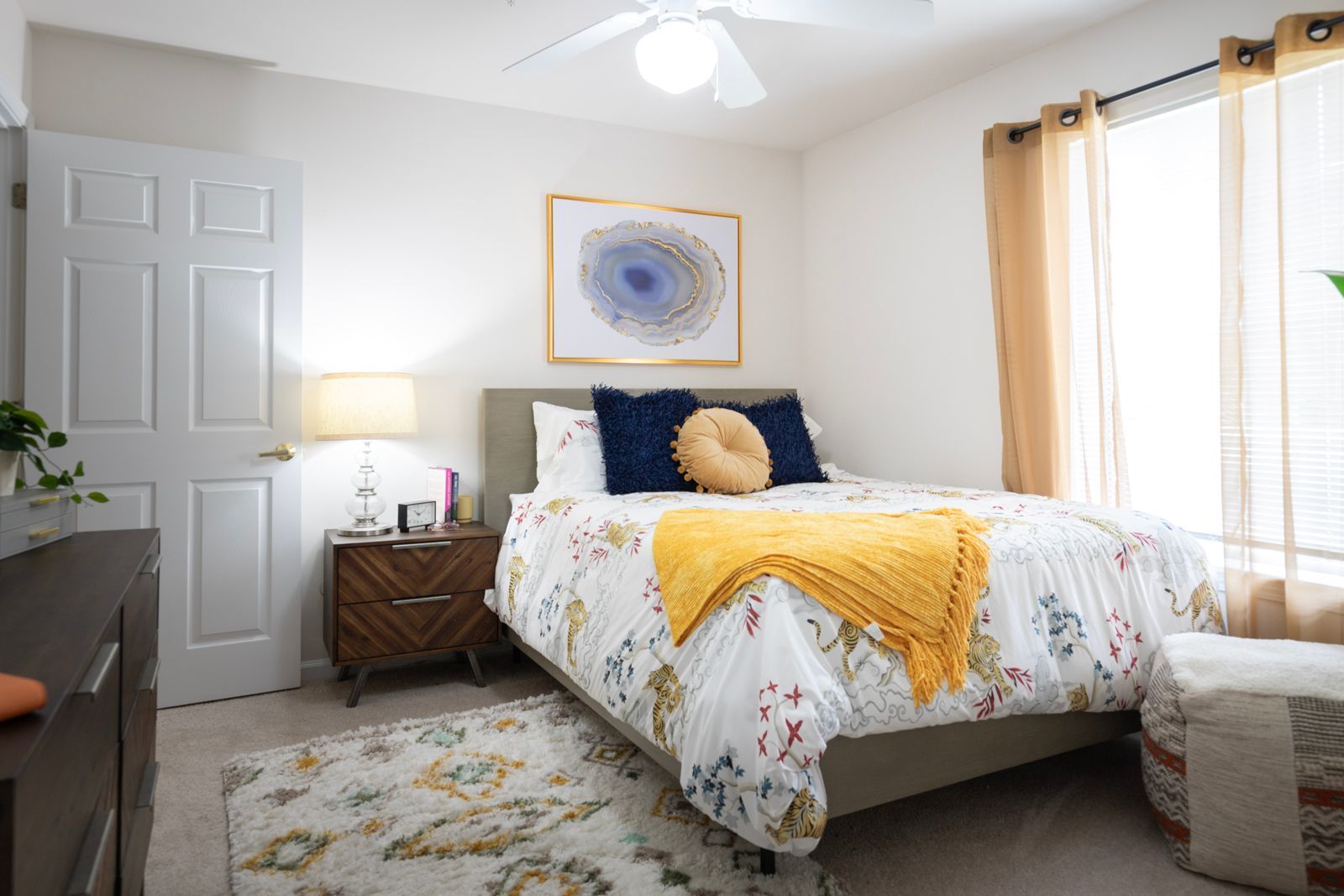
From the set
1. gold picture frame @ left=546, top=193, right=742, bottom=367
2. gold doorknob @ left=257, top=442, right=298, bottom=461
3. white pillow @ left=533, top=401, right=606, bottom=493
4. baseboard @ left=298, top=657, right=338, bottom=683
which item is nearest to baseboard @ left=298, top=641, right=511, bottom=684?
baseboard @ left=298, top=657, right=338, bottom=683

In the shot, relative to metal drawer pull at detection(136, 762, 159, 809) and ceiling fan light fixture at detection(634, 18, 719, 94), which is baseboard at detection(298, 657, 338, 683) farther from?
ceiling fan light fixture at detection(634, 18, 719, 94)

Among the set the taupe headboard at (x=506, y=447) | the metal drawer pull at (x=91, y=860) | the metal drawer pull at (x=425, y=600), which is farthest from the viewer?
the taupe headboard at (x=506, y=447)

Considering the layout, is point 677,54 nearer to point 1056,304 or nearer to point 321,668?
point 1056,304

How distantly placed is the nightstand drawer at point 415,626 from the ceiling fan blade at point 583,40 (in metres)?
1.74

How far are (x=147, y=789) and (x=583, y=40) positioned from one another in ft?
7.23

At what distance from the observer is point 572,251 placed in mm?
3836

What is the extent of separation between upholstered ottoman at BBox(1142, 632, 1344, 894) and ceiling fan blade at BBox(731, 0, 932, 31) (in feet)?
6.04

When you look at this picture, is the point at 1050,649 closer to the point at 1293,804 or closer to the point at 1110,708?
the point at 1110,708

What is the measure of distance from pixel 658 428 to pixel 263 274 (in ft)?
5.48

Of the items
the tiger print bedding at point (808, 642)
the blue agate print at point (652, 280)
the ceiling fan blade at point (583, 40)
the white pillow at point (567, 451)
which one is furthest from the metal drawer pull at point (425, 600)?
the ceiling fan blade at point (583, 40)

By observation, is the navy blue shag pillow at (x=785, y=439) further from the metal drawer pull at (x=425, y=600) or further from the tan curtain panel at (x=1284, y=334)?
the tan curtain panel at (x=1284, y=334)

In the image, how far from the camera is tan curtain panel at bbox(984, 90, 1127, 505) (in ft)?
9.52

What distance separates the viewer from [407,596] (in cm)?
306

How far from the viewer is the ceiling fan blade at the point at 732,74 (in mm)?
2337
